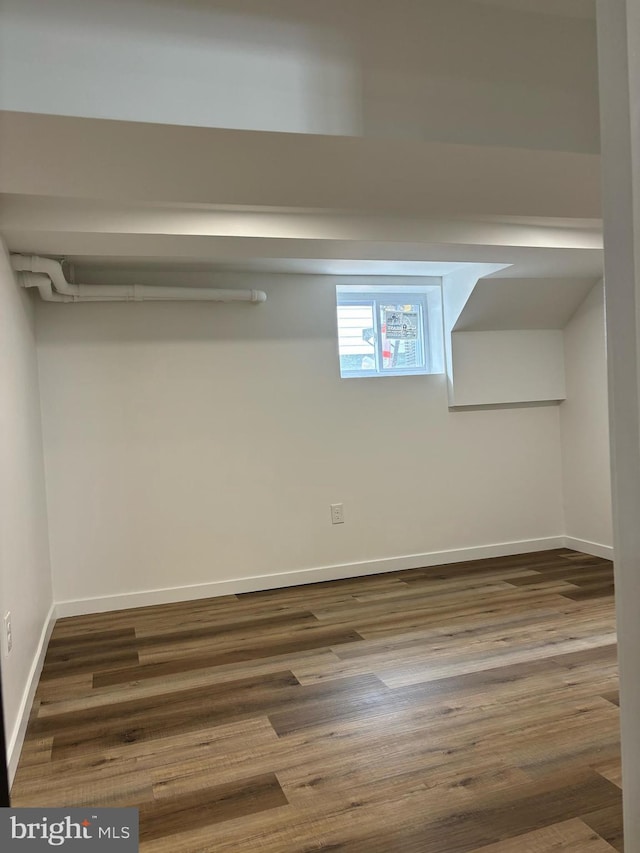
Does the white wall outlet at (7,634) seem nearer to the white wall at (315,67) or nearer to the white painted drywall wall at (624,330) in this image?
the white wall at (315,67)

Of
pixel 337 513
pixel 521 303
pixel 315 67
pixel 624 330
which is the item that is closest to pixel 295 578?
pixel 337 513

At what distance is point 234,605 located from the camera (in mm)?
4000

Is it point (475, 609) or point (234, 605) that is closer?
point (475, 609)

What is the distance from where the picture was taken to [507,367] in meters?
4.91

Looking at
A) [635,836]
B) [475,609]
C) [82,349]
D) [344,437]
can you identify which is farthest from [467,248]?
[635,836]

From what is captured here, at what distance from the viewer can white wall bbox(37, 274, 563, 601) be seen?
3.98m

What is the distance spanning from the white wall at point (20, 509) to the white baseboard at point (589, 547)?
378 cm

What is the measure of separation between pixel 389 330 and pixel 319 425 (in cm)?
97

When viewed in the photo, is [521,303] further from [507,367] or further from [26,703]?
[26,703]

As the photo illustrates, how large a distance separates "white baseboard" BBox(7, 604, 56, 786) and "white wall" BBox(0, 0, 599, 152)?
1.98m

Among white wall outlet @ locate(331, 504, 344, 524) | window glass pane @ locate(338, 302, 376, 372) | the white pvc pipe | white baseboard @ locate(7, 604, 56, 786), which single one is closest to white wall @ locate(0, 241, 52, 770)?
white baseboard @ locate(7, 604, 56, 786)

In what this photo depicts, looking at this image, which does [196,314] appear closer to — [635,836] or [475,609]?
[475,609]

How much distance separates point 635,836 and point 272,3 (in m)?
1.72

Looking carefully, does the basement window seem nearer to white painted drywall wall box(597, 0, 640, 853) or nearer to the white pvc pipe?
the white pvc pipe
